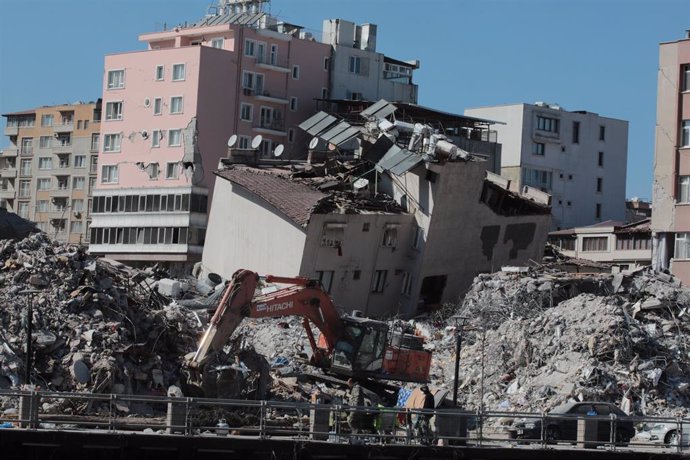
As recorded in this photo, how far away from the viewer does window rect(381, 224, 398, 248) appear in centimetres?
6194

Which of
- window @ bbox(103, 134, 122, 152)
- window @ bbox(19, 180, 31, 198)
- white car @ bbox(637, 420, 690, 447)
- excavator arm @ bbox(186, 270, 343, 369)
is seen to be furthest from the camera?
window @ bbox(19, 180, 31, 198)

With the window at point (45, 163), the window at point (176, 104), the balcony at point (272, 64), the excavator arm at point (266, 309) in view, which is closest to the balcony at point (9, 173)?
the window at point (45, 163)

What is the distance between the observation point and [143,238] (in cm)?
7906

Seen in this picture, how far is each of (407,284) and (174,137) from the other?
22727 mm

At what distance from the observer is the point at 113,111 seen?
84188mm

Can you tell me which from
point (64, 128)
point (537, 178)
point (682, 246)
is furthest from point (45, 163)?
point (682, 246)

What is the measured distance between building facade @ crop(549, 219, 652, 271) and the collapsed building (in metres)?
17.9

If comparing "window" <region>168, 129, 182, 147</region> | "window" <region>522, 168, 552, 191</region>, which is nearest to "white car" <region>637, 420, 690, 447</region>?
"window" <region>168, 129, 182, 147</region>

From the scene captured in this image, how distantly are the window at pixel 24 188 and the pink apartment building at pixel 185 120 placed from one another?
120 ft

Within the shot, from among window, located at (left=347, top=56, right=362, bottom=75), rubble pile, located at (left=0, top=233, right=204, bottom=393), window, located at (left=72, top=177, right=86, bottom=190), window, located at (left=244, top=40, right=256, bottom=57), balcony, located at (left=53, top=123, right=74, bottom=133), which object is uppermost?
window, located at (left=347, top=56, right=362, bottom=75)

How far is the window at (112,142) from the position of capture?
83.6m

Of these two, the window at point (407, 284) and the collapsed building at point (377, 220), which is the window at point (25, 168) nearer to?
the collapsed building at point (377, 220)

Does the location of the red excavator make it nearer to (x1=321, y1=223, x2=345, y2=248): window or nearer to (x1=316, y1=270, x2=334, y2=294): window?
(x1=321, y1=223, x2=345, y2=248): window

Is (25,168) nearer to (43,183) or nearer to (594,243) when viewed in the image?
(43,183)
